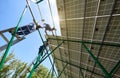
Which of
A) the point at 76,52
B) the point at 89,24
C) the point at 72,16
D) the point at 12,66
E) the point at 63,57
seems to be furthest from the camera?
the point at 12,66

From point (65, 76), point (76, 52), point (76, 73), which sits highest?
point (76, 52)

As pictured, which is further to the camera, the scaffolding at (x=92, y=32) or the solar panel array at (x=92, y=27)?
the solar panel array at (x=92, y=27)

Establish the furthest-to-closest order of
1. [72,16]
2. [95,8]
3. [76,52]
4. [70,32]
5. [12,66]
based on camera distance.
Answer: [12,66], [76,52], [70,32], [72,16], [95,8]

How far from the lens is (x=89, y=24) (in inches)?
345

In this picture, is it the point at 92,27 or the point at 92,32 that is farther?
the point at 92,32

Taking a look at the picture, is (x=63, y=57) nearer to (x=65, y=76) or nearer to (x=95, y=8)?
(x=65, y=76)

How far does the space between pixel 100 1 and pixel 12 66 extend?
15.5m

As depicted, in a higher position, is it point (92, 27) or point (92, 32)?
point (92, 27)

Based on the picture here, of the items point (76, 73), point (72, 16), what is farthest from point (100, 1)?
point (76, 73)

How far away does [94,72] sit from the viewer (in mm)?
12062

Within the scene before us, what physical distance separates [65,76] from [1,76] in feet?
25.7

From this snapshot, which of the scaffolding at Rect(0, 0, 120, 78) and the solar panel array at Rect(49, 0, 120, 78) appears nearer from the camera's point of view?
the scaffolding at Rect(0, 0, 120, 78)

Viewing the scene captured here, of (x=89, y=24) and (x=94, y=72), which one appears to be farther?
(x=94, y=72)

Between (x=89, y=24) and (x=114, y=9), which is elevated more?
(x=114, y=9)
